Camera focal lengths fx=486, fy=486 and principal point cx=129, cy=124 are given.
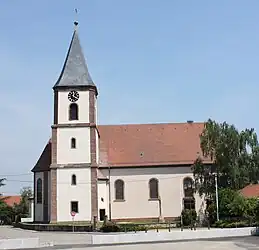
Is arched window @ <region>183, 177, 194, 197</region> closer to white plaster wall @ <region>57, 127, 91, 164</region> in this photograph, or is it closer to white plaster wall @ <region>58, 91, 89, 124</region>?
white plaster wall @ <region>57, 127, 91, 164</region>

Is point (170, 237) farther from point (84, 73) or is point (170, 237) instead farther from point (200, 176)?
point (84, 73)

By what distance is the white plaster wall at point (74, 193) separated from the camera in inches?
2007

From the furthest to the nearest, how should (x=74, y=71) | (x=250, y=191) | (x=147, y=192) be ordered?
1. (x=147, y=192)
2. (x=74, y=71)
3. (x=250, y=191)

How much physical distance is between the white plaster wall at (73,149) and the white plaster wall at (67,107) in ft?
3.50

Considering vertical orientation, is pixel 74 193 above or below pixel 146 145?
below

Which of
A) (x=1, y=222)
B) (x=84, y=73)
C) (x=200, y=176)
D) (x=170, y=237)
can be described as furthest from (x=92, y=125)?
(x=1, y=222)

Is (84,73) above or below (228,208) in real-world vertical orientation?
above

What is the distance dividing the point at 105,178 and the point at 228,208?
1416 cm

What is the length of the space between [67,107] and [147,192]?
13.3 m

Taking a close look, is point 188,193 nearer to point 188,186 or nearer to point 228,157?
→ point 188,186

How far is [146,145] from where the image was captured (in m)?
58.9

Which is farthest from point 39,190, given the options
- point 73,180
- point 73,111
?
point 73,111

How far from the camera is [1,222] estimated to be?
258ft

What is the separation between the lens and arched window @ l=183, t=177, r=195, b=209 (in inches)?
2189
